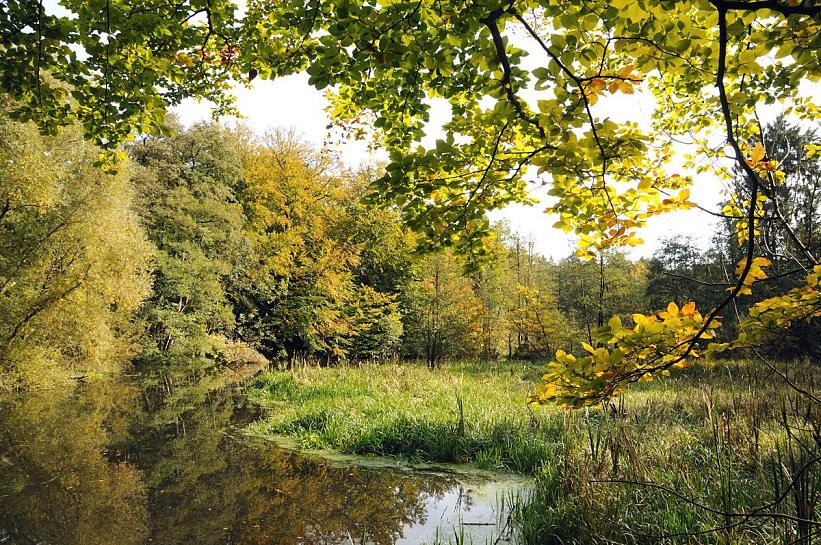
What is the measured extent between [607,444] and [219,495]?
418cm

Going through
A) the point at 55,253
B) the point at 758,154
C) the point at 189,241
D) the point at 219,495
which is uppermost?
the point at 189,241

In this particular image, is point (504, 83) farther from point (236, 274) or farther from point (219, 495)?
point (236, 274)

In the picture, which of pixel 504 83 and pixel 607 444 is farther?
pixel 607 444

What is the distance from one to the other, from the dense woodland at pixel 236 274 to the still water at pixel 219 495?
613cm

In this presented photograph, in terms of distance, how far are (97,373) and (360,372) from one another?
400 inches

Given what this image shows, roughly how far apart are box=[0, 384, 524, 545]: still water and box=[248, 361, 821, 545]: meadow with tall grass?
1.69 ft

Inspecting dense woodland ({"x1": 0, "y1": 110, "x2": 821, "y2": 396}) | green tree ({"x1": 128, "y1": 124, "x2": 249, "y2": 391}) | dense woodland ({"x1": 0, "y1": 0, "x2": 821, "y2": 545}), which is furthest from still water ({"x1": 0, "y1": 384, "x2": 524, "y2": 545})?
green tree ({"x1": 128, "y1": 124, "x2": 249, "y2": 391})

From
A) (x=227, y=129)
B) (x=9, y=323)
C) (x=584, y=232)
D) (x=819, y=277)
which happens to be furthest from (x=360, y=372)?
(x=227, y=129)

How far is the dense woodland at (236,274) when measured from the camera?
12625 millimetres

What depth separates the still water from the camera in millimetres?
4332

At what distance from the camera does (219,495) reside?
5.24 metres

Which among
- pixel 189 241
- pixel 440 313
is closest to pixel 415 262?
pixel 440 313

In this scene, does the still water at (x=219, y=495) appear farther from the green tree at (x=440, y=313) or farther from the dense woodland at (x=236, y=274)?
the green tree at (x=440, y=313)

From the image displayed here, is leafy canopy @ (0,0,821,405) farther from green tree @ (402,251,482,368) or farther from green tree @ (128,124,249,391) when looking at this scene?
green tree @ (128,124,249,391)
